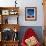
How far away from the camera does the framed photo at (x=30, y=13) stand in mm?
5957

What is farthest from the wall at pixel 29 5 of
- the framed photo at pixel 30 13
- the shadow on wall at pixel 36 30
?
the framed photo at pixel 30 13

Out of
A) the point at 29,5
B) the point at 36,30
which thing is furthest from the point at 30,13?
the point at 36,30

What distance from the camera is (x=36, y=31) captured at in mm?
5961

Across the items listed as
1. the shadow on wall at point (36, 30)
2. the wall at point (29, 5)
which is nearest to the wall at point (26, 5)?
the wall at point (29, 5)

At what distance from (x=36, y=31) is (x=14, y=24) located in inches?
34.6

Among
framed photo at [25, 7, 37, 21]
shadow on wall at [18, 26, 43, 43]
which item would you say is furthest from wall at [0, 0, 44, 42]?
framed photo at [25, 7, 37, 21]

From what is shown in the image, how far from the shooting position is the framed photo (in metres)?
5.96

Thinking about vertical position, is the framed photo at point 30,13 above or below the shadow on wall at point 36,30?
above

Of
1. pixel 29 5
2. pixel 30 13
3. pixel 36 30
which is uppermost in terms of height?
pixel 29 5

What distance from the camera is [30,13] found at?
599 cm

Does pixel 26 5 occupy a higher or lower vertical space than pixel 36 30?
higher

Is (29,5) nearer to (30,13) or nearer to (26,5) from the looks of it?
(26,5)

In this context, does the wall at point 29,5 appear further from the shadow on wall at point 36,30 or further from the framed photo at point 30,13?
the framed photo at point 30,13

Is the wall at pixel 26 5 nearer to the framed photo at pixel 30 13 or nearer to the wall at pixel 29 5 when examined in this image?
the wall at pixel 29 5
